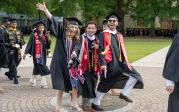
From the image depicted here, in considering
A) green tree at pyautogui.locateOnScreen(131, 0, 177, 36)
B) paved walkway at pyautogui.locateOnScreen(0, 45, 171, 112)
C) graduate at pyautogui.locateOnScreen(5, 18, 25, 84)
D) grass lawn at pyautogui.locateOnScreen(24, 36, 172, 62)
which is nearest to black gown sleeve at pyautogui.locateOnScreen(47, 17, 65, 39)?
paved walkway at pyautogui.locateOnScreen(0, 45, 171, 112)

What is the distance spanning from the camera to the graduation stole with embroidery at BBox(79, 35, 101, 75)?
857 centimetres

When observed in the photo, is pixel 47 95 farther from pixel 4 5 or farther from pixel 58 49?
pixel 4 5

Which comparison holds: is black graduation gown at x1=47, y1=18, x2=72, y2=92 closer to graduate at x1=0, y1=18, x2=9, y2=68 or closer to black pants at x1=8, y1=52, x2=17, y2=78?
graduate at x1=0, y1=18, x2=9, y2=68

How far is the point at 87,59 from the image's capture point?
8.68m

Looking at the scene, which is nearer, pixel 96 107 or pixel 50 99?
pixel 96 107

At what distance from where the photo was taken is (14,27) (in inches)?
523

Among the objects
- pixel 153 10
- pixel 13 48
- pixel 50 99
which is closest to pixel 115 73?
pixel 50 99

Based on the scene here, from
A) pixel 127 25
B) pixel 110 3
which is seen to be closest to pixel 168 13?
pixel 110 3

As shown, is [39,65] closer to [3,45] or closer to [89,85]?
[3,45]

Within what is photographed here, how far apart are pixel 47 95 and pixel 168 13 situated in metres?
42.4

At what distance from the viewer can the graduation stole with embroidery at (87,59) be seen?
28.1 feet

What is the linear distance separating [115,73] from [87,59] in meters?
0.78

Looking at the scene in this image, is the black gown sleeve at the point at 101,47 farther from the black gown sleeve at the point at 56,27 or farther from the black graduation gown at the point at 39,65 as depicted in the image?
the black graduation gown at the point at 39,65

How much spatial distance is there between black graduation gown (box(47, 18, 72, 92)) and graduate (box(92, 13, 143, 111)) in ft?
2.54
